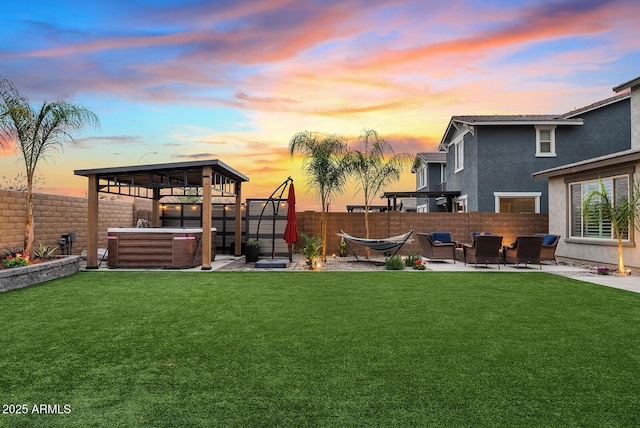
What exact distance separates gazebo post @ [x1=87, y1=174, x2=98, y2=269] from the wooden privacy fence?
6185 millimetres

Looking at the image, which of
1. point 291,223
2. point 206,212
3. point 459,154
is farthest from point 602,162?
point 206,212

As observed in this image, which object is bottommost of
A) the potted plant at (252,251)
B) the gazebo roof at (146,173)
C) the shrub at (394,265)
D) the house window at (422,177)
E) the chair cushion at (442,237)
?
the shrub at (394,265)

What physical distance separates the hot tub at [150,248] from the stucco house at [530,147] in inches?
445

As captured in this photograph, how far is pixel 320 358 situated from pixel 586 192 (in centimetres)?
1067

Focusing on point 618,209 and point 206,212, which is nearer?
point 618,209

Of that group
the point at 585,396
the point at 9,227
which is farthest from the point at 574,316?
the point at 9,227

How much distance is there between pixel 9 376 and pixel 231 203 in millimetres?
11113

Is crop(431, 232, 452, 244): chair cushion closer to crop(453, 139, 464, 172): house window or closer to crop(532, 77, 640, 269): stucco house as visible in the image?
crop(532, 77, 640, 269): stucco house

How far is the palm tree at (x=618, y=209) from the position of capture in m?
9.32

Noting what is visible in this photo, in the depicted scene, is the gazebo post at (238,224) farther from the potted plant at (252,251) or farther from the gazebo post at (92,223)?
the gazebo post at (92,223)

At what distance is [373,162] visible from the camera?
1207cm

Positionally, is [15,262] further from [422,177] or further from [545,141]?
[422,177]

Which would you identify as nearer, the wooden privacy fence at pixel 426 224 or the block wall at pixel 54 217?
the block wall at pixel 54 217

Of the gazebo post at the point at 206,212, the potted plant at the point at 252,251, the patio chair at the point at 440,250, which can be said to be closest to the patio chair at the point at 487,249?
the patio chair at the point at 440,250
